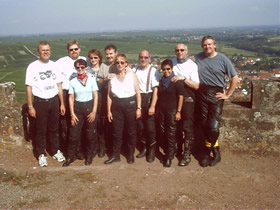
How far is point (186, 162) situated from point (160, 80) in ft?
4.95

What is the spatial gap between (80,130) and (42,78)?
1094 millimetres

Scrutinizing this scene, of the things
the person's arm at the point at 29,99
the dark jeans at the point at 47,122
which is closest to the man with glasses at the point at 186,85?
the dark jeans at the point at 47,122

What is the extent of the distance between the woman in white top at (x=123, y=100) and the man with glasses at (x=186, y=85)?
2.38ft

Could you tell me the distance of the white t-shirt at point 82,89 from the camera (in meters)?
4.43

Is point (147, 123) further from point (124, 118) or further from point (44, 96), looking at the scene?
point (44, 96)

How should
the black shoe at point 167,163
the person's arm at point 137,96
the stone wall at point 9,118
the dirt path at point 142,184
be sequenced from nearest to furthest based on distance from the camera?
the dirt path at point 142,184, the person's arm at point 137,96, the black shoe at point 167,163, the stone wall at point 9,118

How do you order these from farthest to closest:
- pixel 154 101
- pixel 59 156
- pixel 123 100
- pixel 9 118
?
1. pixel 9 118
2. pixel 59 156
3. pixel 154 101
4. pixel 123 100

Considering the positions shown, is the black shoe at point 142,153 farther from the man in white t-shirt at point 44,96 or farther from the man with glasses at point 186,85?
the man in white t-shirt at point 44,96

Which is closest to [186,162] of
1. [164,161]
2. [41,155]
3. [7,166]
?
[164,161]

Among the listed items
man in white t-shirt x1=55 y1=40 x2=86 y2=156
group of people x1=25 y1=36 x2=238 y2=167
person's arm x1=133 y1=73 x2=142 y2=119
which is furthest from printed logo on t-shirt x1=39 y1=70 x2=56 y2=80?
person's arm x1=133 y1=73 x2=142 y2=119

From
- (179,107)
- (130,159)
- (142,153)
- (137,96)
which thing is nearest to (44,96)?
(137,96)

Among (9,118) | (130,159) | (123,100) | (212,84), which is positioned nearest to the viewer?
(212,84)

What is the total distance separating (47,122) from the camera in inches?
185

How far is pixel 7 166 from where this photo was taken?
4738 mm
